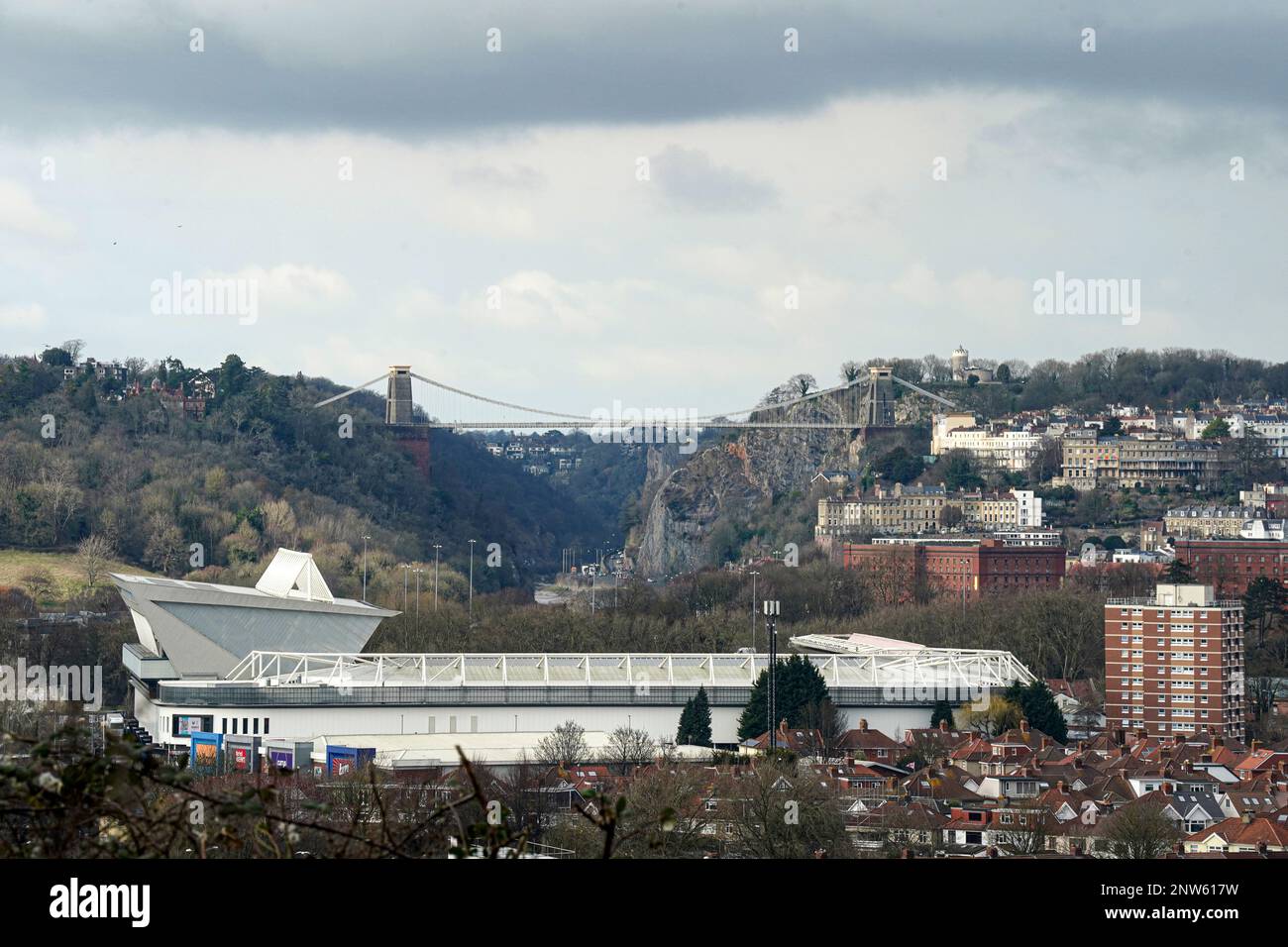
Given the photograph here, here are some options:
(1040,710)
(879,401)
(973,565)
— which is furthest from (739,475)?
(1040,710)

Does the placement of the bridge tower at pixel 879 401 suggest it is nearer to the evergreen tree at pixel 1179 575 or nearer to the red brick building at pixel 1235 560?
the red brick building at pixel 1235 560

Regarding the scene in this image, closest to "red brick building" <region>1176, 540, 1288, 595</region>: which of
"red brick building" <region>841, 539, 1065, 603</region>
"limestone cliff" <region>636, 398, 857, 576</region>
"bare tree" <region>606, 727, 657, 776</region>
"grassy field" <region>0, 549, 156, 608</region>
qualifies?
"red brick building" <region>841, 539, 1065, 603</region>

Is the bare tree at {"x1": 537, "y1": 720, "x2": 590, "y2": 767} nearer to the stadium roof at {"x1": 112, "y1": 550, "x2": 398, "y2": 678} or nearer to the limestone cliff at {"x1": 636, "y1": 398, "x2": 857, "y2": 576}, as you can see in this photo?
the stadium roof at {"x1": 112, "y1": 550, "x2": 398, "y2": 678}

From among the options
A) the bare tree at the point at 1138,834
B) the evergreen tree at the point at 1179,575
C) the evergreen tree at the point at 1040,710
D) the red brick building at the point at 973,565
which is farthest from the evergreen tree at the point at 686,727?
the red brick building at the point at 973,565

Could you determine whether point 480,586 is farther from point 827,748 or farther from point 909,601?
point 827,748
